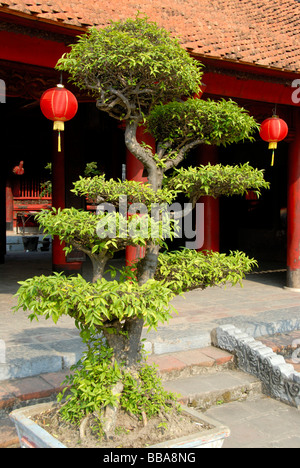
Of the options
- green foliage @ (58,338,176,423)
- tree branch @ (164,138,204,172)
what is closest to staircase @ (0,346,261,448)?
green foliage @ (58,338,176,423)

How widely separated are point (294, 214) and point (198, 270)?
17.4 feet

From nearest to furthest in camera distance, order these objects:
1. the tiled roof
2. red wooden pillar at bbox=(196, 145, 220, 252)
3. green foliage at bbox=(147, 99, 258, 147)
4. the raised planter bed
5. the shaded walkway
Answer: the raised planter bed
green foliage at bbox=(147, 99, 258, 147)
the shaded walkway
the tiled roof
red wooden pillar at bbox=(196, 145, 220, 252)

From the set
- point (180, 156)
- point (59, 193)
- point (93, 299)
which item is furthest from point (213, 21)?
point (93, 299)

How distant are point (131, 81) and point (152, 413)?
2.00 meters

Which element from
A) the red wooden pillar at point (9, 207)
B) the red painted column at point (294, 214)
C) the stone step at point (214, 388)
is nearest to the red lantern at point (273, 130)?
the red painted column at point (294, 214)

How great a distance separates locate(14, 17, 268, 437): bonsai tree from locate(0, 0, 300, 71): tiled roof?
2222 mm

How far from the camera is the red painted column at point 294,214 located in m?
7.76

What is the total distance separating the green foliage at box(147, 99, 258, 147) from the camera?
312 cm

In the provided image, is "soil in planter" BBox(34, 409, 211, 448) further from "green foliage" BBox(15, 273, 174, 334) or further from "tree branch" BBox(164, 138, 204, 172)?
"tree branch" BBox(164, 138, 204, 172)

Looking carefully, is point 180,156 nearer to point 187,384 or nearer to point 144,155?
point 144,155

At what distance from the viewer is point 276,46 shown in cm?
674

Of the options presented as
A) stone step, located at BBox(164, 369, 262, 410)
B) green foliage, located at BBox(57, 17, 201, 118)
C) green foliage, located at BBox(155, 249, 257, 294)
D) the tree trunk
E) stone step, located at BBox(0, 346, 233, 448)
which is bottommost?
stone step, located at BBox(164, 369, 262, 410)

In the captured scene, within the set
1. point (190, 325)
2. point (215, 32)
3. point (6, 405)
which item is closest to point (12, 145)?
point (215, 32)
